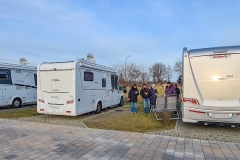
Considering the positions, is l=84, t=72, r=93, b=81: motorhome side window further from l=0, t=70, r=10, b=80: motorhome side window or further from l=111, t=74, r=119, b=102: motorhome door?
l=0, t=70, r=10, b=80: motorhome side window

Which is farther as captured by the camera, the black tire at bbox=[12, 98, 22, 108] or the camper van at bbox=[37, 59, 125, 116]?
the black tire at bbox=[12, 98, 22, 108]

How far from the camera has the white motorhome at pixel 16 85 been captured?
487 inches

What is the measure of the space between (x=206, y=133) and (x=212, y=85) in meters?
1.59

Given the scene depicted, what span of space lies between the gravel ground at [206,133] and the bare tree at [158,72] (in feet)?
128

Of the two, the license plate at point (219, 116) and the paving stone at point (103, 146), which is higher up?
the license plate at point (219, 116)

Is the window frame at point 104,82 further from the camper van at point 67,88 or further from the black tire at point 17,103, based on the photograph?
the black tire at point 17,103

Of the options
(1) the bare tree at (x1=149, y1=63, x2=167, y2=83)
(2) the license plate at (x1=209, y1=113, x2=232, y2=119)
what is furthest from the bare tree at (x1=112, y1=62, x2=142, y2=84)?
(2) the license plate at (x1=209, y1=113, x2=232, y2=119)

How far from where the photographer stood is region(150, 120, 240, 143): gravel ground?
6.08 metres

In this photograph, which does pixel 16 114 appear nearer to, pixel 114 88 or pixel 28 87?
pixel 28 87

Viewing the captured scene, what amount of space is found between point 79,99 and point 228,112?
5.83 meters

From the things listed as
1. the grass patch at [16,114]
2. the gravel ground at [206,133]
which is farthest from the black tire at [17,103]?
the gravel ground at [206,133]

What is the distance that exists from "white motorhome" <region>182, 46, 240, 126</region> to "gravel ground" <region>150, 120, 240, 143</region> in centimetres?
40

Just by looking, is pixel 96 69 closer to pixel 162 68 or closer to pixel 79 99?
pixel 79 99

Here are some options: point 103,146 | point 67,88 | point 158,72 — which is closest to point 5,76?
point 67,88
